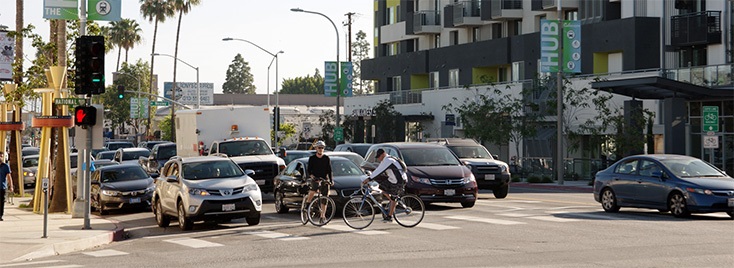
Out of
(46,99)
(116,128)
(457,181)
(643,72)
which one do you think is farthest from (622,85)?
(116,128)

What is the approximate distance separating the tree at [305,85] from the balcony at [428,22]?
118 m

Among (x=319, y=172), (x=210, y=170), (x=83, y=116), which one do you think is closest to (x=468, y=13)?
(x=210, y=170)

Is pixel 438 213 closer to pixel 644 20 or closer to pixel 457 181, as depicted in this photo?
pixel 457 181

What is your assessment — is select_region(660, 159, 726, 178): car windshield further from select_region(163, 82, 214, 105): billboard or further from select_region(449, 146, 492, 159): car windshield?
select_region(163, 82, 214, 105): billboard

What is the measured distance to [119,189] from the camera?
1215 inches

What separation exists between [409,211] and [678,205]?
608 cm

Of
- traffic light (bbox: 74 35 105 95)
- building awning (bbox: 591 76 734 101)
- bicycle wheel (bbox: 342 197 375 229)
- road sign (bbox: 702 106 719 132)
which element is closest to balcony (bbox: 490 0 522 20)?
building awning (bbox: 591 76 734 101)

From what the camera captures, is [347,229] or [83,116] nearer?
[347,229]

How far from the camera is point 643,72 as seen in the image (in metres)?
51.1

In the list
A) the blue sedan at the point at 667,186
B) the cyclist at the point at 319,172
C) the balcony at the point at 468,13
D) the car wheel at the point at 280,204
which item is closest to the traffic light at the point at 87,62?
the cyclist at the point at 319,172

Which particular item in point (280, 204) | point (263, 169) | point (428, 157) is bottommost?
point (280, 204)

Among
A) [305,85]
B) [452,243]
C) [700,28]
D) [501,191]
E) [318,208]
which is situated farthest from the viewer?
[305,85]

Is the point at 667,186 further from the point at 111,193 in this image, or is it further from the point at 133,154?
the point at 133,154

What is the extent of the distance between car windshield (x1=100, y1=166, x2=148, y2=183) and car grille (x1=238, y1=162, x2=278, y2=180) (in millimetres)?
3041
